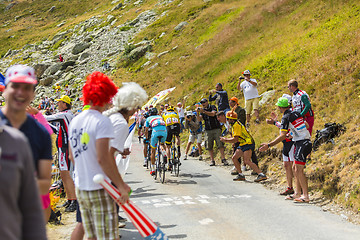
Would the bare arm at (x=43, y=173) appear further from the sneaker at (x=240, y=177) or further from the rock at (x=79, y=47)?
the rock at (x=79, y=47)

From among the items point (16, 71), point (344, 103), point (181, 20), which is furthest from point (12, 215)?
point (181, 20)

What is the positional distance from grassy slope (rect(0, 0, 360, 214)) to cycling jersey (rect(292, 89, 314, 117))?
1.18 m

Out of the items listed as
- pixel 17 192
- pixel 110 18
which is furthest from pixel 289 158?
pixel 110 18

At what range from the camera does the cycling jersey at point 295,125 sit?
29.3 ft

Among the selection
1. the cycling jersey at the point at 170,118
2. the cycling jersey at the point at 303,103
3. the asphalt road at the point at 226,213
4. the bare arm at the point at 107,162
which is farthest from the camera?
the cycling jersey at the point at 170,118

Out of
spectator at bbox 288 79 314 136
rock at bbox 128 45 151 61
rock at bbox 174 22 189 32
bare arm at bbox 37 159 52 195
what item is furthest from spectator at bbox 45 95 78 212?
rock at bbox 174 22 189 32

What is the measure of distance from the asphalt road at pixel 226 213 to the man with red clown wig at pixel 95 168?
9.34 feet

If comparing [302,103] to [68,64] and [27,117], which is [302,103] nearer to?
[27,117]

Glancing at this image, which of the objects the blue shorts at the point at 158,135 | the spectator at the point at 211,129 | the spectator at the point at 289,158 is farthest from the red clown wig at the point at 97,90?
the spectator at the point at 211,129

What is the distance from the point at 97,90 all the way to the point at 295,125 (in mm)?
6007

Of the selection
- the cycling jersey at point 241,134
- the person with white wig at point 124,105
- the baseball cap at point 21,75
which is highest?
the baseball cap at point 21,75

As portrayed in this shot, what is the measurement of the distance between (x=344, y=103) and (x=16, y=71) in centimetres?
1194

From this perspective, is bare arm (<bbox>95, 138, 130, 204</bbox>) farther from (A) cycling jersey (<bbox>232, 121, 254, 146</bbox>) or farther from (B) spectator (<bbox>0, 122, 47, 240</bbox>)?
(A) cycling jersey (<bbox>232, 121, 254, 146</bbox>)

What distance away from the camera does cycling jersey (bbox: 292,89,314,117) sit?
33.7 ft
